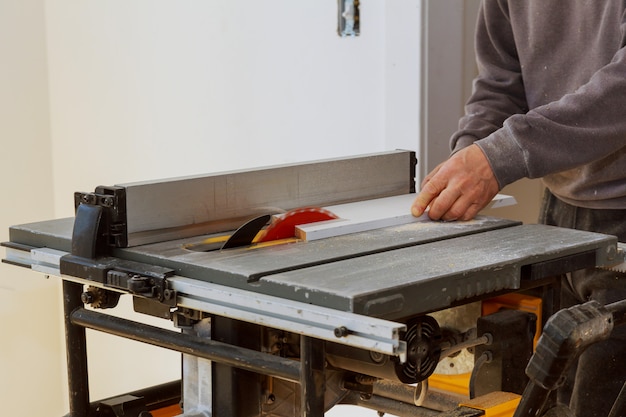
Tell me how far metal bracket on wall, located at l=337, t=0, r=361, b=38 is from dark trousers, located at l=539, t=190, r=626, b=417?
33.0 inches

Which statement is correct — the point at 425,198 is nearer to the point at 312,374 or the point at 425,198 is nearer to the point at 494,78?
the point at 312,374

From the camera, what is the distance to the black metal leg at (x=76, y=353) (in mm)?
1566

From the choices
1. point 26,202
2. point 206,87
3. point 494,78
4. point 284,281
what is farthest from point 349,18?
point 26,202

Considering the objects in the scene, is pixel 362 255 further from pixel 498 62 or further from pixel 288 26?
pixel 288 26

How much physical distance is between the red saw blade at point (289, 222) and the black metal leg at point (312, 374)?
0.30 m

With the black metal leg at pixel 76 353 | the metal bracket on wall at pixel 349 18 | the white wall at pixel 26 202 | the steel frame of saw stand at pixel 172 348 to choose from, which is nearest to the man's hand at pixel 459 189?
the steel frame of saw stand at pixel 172 348

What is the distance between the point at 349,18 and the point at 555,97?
71 cm

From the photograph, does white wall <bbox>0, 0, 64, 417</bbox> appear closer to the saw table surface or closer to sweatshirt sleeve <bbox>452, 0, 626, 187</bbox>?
the saw table surface

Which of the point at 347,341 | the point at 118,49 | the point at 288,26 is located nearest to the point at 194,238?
the point at 347,341

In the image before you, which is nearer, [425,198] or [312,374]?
[312,374]

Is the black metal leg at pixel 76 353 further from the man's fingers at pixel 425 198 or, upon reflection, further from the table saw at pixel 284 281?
the man's fingers at pixel 425 198

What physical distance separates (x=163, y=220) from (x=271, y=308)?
14.7 inches

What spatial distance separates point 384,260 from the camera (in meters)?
1.34

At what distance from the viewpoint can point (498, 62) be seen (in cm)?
216
